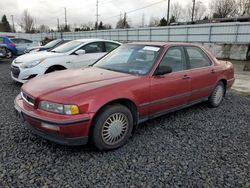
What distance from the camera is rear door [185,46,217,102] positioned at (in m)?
4.25

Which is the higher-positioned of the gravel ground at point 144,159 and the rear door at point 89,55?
the rear door at point 89,55

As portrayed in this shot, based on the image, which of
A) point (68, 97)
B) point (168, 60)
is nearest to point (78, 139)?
point (68, 97)

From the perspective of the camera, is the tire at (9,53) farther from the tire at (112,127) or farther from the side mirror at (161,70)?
the tire at (112,127)

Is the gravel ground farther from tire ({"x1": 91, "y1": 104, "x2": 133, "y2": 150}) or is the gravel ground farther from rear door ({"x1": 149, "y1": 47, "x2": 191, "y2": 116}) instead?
rear door ({"x1": 149, "y1": 47, "x2": 191, "y2": 116})

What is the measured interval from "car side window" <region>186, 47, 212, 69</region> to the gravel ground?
46.4 inches

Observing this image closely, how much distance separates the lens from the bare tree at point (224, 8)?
146 feet

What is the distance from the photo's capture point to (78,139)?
2742 millimetres

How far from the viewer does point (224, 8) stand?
152ft

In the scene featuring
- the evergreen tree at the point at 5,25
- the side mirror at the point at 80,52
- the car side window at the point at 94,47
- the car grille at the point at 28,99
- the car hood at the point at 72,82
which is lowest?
the car grille at the point at 28,99

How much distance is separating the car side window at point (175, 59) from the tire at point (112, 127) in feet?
3.75

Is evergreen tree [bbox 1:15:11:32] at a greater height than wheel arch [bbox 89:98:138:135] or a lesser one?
greater

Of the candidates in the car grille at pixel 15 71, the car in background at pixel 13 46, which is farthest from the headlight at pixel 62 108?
the car in background at pixel 13 46

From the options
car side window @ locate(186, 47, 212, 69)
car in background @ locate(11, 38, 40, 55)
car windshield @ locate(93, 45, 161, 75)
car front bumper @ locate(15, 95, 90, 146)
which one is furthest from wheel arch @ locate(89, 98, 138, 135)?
car in background @ locate(11, 38, 40, 55)

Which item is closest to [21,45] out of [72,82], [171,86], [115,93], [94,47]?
[94,47]
